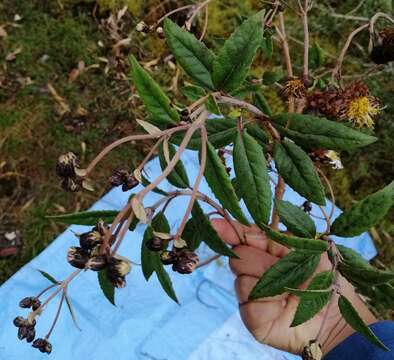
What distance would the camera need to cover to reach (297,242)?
64 cm

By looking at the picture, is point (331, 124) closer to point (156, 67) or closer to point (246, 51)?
point (246, 51)

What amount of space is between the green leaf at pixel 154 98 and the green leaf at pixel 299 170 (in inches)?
7.4

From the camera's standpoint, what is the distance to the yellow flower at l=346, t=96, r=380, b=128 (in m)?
0.78

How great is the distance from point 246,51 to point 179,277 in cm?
112

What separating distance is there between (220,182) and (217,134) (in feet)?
0.41

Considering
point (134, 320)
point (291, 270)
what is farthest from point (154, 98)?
point (134, 320)

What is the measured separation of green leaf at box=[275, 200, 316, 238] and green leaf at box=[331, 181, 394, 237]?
0.03 meters

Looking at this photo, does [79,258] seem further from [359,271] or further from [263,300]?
[263,300]

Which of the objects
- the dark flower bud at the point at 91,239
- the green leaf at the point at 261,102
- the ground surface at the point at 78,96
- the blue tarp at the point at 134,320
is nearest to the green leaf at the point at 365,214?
the green leaf at the point at 261,102

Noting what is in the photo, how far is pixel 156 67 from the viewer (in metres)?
1.95

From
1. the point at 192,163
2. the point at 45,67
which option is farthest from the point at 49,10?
the point at 192,163

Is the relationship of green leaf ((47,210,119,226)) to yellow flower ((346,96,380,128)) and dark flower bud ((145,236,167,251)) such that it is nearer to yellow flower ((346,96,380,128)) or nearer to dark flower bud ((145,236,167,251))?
dark flower bud ((145,236,167,251))

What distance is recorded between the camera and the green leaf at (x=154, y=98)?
597 millimetres

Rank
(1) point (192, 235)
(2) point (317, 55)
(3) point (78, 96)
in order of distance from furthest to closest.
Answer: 1. (3) point (78, 96)
2. (2) point (317, 55)
3. (1) point (192, 235)
